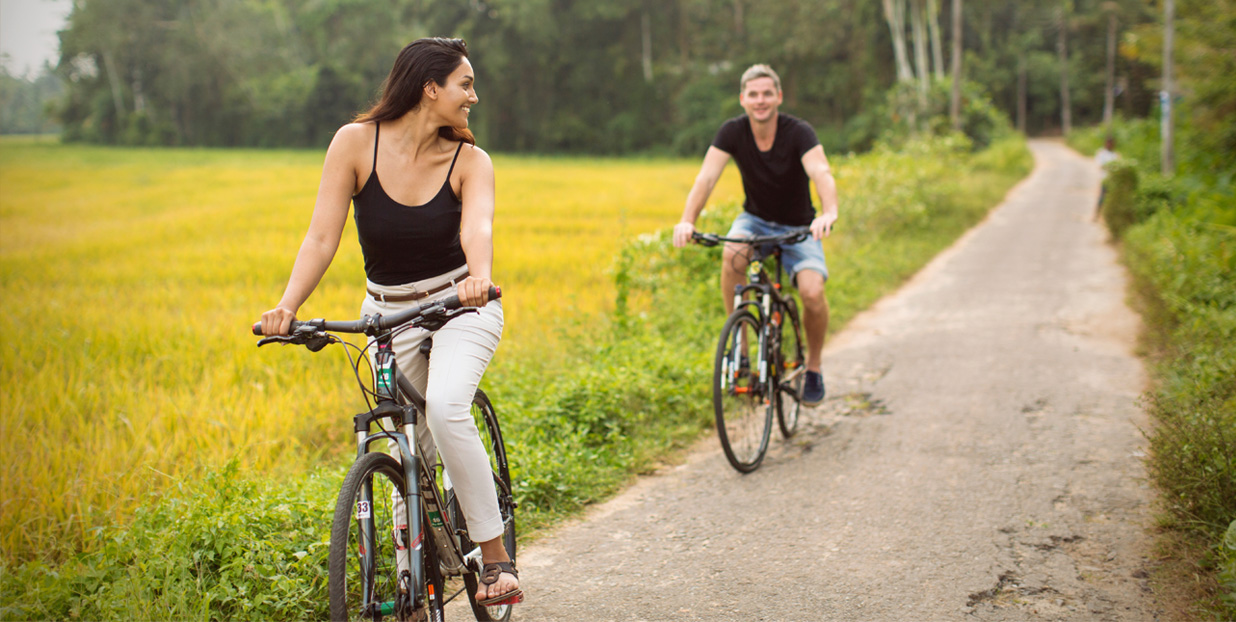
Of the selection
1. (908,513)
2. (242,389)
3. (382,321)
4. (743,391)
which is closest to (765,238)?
(743,391)

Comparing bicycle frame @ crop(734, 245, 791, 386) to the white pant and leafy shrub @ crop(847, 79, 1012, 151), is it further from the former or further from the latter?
leafy shrub @ crop(847, 79, 1012, 151)

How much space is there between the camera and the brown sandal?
2.58 m

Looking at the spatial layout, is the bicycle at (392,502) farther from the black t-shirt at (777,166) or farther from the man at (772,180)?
the black t-shirt at (777,166)

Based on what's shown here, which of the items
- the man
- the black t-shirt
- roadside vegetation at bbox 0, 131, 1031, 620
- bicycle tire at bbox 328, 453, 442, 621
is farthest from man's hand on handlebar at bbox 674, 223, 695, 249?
bicycle tire at bbox 328, 453, 442, 621

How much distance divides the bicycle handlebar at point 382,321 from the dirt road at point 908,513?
1316 mm

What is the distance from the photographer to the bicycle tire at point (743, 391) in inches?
167

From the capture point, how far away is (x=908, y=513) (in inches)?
150

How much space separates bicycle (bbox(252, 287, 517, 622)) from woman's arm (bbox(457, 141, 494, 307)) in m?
0.23

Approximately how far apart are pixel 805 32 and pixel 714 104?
5.35 metres

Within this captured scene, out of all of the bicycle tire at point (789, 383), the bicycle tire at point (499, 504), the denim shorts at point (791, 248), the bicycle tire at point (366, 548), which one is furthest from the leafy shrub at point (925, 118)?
the bicycle tire at point (366, 548)

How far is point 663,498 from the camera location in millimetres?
4145

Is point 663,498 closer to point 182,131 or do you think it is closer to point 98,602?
point 98,602

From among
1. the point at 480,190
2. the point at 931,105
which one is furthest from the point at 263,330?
the point at 931,105

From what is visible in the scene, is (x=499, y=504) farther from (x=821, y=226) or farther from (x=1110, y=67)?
(x=1110, y=67)
